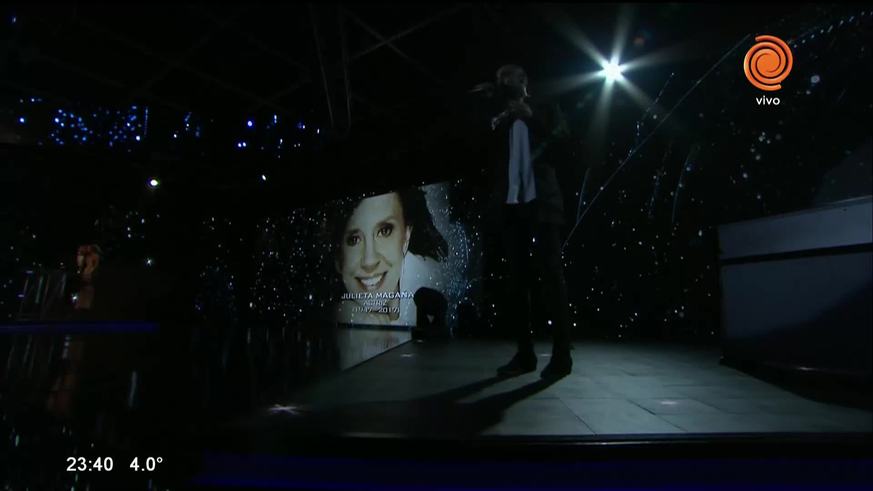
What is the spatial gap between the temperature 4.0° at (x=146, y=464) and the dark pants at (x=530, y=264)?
140 centimetres

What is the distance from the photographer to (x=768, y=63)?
282 cm

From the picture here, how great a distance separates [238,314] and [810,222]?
6841 millimetres

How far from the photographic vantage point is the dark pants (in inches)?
69.4

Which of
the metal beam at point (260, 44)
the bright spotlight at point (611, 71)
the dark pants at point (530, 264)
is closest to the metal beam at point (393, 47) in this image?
the metal beam at point (260, 44)

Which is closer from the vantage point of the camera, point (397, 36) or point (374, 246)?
point (397, 36)

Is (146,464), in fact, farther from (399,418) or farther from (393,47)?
(393,47)

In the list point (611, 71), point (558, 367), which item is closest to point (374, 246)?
point (611, 71)

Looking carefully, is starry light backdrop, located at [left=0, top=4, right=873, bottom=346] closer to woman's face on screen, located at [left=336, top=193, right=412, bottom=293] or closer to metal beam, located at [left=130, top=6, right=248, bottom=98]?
woman's face on screen, located at [left=336, top=193, right=412, bottom=293]

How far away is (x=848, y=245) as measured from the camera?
1.57m

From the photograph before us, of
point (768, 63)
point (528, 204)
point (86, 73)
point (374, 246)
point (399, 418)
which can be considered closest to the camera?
point (399, 418)

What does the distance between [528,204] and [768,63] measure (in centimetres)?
253

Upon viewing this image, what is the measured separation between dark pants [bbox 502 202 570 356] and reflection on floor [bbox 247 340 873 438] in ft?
0.78

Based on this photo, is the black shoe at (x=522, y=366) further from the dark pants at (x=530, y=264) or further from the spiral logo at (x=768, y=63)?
the spiral logo at (x=768, y=63)

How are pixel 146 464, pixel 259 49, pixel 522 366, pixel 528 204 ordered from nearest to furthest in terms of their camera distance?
pixel 146 464, pixel 528 204, pixel 522 366, pixel 259 49
